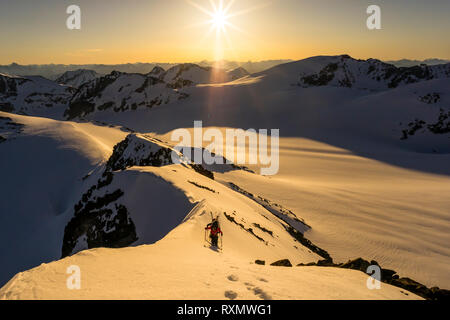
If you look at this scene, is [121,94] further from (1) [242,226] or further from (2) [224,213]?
(1) [242,226]

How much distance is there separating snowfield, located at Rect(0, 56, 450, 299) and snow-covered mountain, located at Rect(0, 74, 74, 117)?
13242cm

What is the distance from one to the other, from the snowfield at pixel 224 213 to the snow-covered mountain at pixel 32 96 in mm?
132421

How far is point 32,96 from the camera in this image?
6535 inches

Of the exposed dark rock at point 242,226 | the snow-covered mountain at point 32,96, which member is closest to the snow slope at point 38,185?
the exposed dark rock at point 242,226

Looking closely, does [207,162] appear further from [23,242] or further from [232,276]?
[232,276]

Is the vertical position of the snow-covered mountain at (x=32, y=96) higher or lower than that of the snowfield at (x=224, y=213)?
higher

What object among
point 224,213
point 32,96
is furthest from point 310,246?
point 32,96

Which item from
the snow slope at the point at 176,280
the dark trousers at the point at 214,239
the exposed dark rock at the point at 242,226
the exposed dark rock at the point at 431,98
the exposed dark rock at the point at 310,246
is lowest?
the exposed dark rock at the point at 310,246

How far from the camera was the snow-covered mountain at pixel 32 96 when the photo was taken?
153 meters

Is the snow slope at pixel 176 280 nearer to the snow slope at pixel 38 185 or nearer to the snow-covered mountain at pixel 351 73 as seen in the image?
the snow slope at pixel 38 185

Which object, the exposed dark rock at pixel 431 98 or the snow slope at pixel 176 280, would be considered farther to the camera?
the exposed dark rock at pixel 431 98

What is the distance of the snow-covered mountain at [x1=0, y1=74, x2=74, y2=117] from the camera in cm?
15275

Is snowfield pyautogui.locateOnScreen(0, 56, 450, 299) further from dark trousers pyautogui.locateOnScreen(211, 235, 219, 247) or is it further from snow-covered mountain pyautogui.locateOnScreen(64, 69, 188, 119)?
snow-covered mountain pyautogui.locateOnScreen(64, 69, 188, 119)

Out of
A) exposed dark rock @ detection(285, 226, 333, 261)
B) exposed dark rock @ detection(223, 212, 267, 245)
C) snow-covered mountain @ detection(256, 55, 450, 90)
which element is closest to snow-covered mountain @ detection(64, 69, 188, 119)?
snow-covered mountain @ detection(256, 55, 450, 90)
